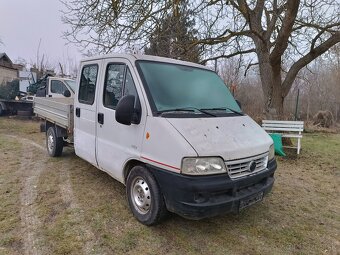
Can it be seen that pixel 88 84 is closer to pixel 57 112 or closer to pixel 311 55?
pixel 57 112

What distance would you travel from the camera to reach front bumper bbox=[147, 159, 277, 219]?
3004 mm

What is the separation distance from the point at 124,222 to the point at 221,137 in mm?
1695

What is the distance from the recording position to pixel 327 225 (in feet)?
13.0

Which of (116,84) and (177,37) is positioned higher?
(177,37)

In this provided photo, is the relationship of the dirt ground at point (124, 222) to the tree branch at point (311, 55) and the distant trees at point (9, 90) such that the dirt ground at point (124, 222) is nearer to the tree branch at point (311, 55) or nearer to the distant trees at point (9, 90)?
the tree branch at point (311, 55)

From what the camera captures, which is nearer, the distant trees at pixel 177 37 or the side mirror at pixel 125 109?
the side mirror at pixel 125 109

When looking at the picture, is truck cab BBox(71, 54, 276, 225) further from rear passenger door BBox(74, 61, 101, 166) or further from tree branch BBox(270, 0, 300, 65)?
tree branch BBox(270, 0, 300, 65)

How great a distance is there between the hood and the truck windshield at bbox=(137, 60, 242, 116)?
0.26 metres

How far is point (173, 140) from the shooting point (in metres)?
3.12

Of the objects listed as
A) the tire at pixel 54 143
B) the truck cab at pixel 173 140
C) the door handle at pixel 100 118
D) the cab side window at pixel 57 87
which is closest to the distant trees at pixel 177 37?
the truck cab at pixel 173 140

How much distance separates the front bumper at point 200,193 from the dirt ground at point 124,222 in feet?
1.56

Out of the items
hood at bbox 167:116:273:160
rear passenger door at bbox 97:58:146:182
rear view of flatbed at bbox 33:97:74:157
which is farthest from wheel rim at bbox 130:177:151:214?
rear view of flatbed at bbox 33:97:74:157

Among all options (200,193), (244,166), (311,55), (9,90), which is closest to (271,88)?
(311,55)

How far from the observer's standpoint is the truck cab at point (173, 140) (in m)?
3.07
